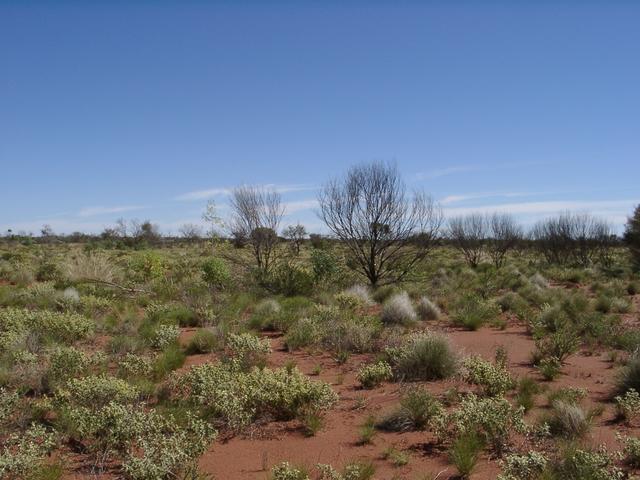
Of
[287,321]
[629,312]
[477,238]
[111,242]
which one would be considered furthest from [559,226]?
[111,242]

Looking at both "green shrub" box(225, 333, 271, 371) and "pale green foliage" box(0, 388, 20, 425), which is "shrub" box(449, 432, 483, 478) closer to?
"green shrub" box(225, 333, 271, 371)

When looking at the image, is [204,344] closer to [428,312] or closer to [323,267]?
[428,312]

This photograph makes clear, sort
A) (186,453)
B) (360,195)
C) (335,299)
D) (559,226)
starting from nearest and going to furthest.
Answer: (186,453) → (335,299) → (360,195) → (559,226)

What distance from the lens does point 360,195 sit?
16.5m

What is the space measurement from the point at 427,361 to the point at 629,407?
275 cm

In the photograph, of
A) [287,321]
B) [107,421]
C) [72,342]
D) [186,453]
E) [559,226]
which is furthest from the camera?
[559,226]

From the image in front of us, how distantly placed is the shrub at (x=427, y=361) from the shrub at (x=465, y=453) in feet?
8.30

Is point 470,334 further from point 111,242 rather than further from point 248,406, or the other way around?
point 111,242

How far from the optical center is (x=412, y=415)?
5.55 metres

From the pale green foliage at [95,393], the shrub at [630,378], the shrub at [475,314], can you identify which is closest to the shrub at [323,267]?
the shrub at [475,314]

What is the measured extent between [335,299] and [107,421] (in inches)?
356

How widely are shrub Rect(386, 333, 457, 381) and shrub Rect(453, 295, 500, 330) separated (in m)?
4.52

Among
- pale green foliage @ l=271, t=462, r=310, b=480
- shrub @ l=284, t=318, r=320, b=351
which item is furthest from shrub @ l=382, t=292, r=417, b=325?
pale green foliage @ l=271, t=462, r=310, b=480

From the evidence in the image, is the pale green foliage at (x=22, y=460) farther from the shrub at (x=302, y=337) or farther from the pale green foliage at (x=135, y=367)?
the shrub at (x=302, y=337)
